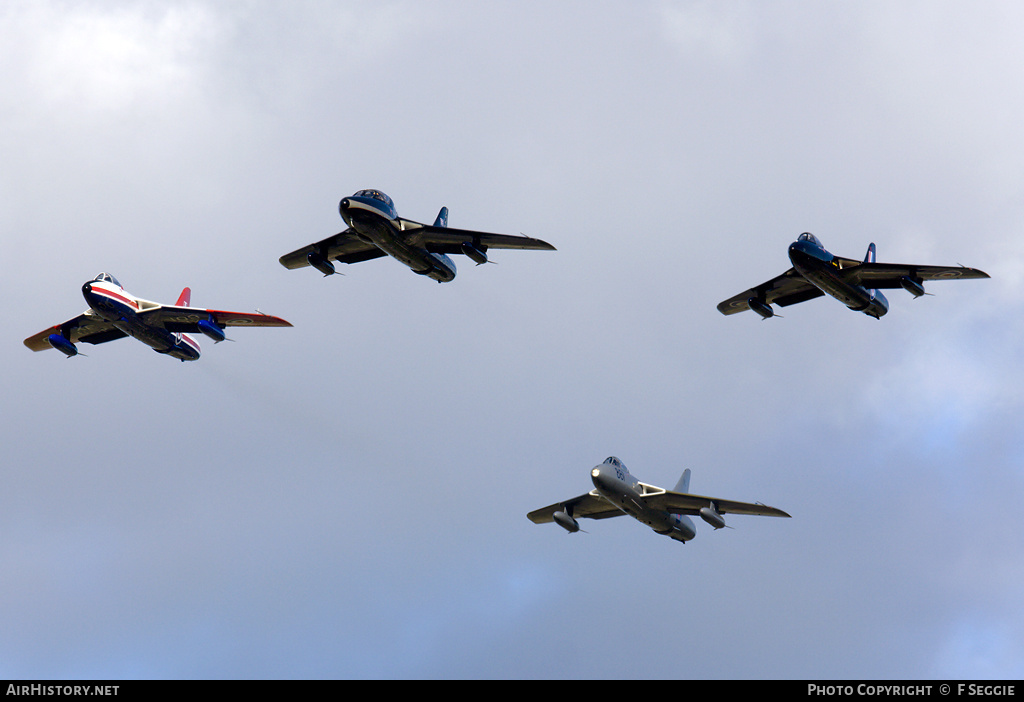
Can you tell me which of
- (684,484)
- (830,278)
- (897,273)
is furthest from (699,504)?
(897,273)

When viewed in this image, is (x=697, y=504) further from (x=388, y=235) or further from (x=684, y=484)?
(x=388, y=235)

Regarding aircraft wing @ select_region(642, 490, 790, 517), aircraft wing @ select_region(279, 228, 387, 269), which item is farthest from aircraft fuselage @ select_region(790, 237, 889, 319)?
aircraft wing @ select_region(279, 228, 387, 269)

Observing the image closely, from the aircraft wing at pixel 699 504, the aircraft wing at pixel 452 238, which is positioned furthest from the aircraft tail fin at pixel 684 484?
the aircraft wing at pixel 452 238

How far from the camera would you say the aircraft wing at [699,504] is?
2758 inches

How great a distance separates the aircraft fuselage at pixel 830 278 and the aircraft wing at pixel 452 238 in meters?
18.1

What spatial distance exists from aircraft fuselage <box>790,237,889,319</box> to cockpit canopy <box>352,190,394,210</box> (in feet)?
91.5

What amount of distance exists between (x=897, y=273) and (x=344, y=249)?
132ft

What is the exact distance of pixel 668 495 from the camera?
70.2 meters

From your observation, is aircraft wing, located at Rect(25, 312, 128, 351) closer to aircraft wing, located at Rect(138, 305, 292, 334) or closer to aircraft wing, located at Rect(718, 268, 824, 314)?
aircraft wing, located at Rect(138, 305, 292, 334)

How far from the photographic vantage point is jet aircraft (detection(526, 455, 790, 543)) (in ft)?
224

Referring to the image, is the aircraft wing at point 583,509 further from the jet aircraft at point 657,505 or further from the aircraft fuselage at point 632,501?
the aircraft fuselage at point 632,501

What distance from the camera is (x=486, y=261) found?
237 ft

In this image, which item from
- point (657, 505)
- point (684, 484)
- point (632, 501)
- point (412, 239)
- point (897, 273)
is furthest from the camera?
point (684, 484)
